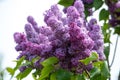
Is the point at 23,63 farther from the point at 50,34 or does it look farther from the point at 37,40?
the point at 50,34

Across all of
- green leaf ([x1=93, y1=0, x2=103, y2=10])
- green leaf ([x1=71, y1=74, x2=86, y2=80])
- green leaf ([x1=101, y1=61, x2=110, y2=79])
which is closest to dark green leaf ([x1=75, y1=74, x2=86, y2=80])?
green leaf ([x1=71, y1=74, x2=86, y2=80])

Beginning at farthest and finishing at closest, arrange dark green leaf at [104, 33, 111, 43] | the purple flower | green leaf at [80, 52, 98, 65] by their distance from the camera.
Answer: dark green leaf at [104, 33, 111, 43]
the purple flower
green leaf at [80, 52, 98, 65]

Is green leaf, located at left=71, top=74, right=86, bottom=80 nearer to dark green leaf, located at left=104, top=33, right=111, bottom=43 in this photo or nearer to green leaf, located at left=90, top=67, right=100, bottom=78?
green leaf, located at left=90, top=67, right=100, bottom=78

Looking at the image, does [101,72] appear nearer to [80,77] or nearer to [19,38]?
[80,77]

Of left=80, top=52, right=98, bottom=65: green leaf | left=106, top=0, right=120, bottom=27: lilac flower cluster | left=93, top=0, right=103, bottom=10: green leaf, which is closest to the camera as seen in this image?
left=80, top=52, right=98, bottom=65: green leaf

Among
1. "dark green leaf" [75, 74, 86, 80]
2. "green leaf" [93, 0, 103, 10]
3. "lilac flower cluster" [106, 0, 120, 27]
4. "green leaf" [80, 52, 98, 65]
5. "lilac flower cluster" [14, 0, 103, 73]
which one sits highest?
"green leaf" [93, 0, 103, 10]

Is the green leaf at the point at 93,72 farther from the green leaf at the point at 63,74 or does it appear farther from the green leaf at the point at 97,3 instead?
the green leaf at the point at 97,3

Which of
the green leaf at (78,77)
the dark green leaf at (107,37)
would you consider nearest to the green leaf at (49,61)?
the green leaf at (78,77)
